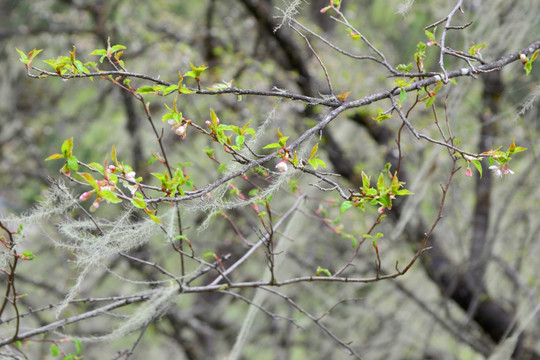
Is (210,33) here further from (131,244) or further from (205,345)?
(131,244)

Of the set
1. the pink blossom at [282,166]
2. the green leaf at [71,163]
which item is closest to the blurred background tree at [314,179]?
the green leaf at [71,163]

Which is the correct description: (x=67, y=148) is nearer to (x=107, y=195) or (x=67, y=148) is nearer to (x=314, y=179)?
(x=107, y=195)

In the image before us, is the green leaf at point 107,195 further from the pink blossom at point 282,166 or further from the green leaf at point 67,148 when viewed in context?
the pink blossom at point 282,166

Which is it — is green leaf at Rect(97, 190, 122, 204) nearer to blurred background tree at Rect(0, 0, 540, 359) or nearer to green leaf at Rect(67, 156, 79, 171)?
green leaf at Rect(67, 156, 79, 171)

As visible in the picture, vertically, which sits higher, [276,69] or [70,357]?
[276,69]

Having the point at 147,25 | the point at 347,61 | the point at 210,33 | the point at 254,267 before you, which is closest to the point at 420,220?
the point at 347,61

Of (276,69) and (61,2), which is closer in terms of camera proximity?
(276,69)

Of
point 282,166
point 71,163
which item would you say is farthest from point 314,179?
point 71,163

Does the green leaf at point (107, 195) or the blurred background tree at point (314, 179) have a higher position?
the blurred background tree at point (314, 179)

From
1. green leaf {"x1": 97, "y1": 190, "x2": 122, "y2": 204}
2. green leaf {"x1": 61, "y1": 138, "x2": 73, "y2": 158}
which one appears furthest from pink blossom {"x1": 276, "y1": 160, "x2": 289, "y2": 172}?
green leaf {"x1": 61, "y1": 138, "x2": 73, "y2": 158}

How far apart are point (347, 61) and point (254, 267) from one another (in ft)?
9.49

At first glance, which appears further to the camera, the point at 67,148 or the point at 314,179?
the point at 314,179

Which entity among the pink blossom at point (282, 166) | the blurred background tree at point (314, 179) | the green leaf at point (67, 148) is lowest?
the pink blossom at point (282, 166)

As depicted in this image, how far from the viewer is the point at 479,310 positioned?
11.0ft
